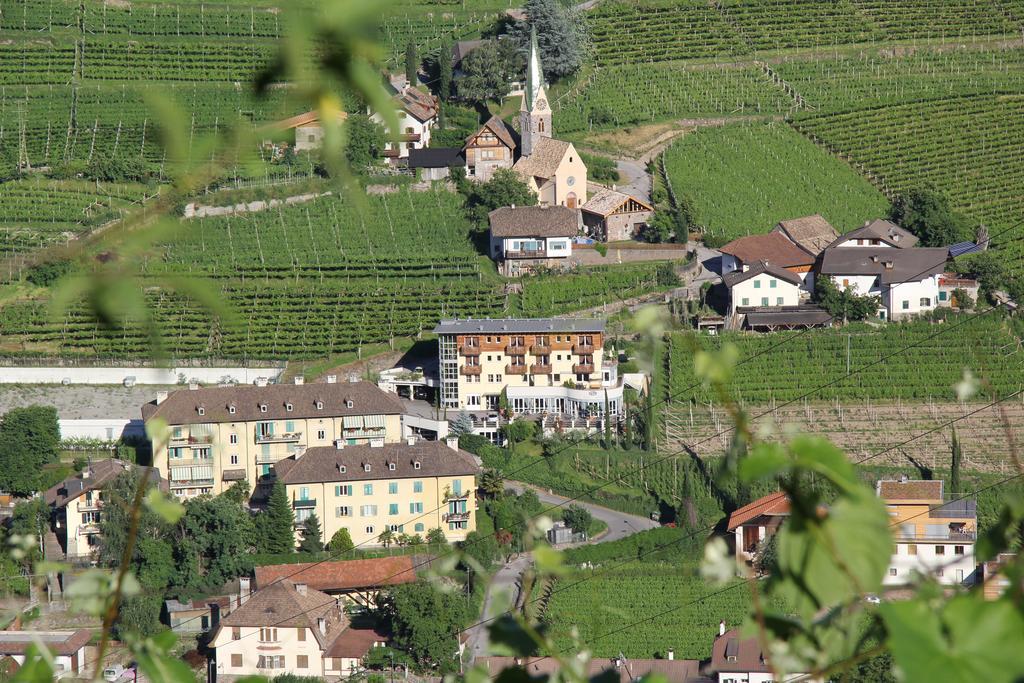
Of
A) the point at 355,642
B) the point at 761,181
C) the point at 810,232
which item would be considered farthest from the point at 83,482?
the point at 761,181

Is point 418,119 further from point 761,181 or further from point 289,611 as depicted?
point 289,611

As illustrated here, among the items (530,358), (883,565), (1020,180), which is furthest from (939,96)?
(883,565)

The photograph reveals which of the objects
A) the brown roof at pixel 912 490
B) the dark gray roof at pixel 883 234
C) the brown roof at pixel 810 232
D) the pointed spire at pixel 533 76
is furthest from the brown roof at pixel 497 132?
the brown roof at pixel 912 490

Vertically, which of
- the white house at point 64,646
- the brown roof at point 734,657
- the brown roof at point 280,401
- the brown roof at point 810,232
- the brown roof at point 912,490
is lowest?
the brown roof at point 734,657

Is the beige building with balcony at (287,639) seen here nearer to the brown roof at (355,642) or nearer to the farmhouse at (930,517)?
the brown roof at (355,642)

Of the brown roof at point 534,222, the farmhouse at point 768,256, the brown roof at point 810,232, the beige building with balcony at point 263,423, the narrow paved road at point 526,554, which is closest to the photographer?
the narrow paved road at point 526,554

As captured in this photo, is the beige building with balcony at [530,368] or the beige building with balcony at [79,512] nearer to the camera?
the beige building with balcony at [79,512]

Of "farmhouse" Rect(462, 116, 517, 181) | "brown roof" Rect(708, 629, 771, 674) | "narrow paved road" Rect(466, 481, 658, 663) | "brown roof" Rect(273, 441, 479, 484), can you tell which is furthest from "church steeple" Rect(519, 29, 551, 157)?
"brown roof" Rect(708, 629, 771, 674)
